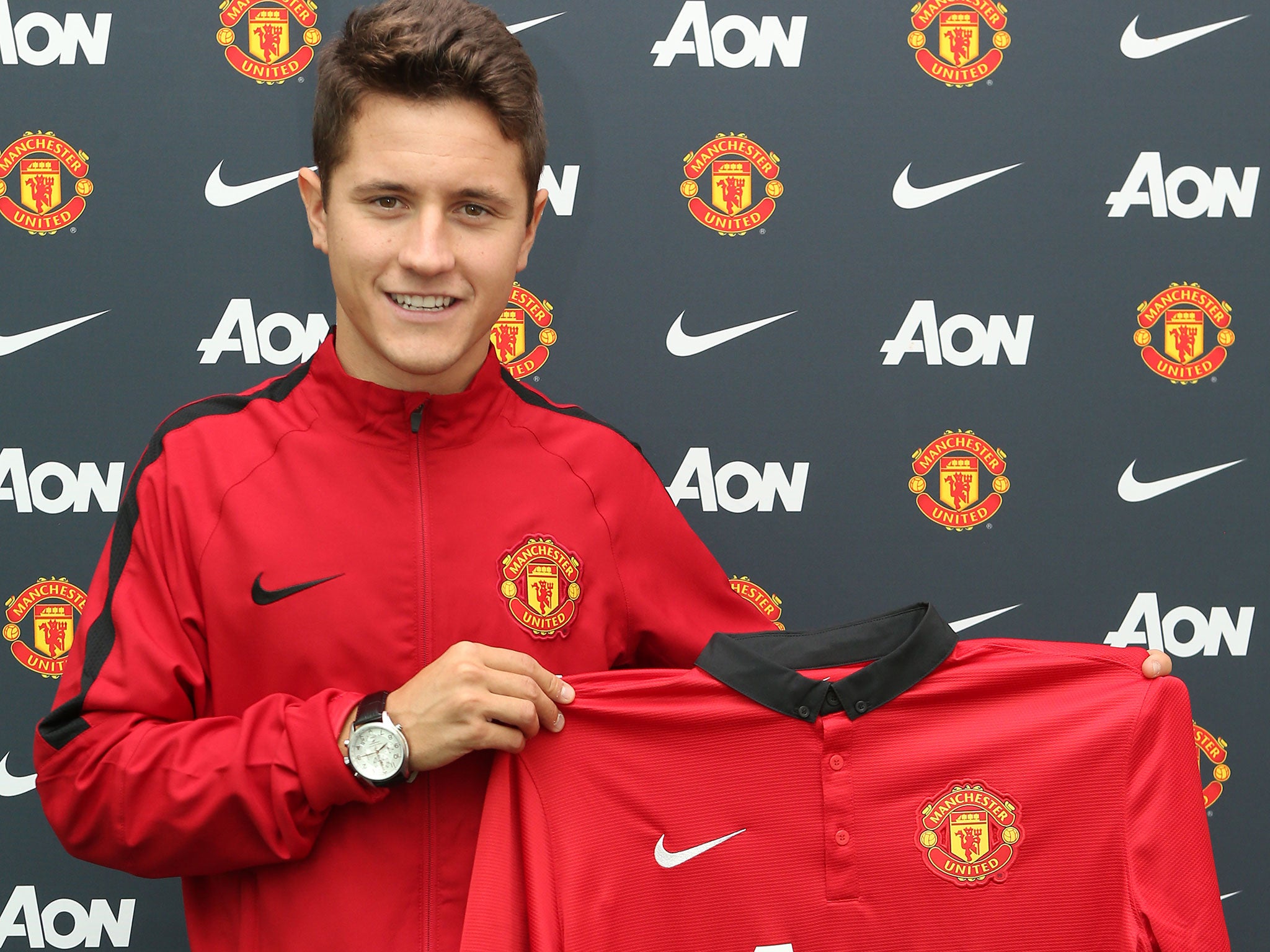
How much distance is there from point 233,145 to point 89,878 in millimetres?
1259

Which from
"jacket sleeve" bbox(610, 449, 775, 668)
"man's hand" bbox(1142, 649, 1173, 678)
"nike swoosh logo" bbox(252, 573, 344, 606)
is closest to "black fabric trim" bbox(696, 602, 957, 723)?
"jacket sleeve" bbox(610, 449, 775, 668)

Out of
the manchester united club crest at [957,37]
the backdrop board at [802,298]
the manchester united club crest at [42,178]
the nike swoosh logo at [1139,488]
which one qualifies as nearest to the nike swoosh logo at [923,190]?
the backdrop board at [802,298]

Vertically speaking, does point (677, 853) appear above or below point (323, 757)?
below

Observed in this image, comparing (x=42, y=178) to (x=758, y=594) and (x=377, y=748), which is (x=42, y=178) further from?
(x=758, y=594)

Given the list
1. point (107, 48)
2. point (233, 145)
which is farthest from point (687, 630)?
point (107, 48)

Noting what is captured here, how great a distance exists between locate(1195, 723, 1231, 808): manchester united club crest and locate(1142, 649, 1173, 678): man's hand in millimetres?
800

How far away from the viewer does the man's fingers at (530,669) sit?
1054 millimetres

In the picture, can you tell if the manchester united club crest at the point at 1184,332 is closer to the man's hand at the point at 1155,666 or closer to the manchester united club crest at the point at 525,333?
the man's hand at the point at 1155,666

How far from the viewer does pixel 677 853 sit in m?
1.18

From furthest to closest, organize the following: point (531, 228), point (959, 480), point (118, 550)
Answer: point (959, 480)
point (531, 228)
point (118, 550)

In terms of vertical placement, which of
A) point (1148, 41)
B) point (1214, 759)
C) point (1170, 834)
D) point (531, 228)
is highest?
point (1148, 41)

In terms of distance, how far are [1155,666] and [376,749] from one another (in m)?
0.86

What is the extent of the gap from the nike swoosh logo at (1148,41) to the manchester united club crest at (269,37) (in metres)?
1.36

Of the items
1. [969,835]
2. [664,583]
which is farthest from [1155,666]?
[664,583]
